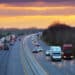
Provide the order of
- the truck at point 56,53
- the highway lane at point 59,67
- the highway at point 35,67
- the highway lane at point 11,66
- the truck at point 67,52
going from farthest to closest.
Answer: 1. the truck at point 67,52
2. the truck at point 56,53
3. the highway lane at point 59,67
4. the highway lane at point 11,66
5. the highway at point 35,67

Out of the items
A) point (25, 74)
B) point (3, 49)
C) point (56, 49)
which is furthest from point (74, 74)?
point (3, 49)

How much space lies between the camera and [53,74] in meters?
53.9

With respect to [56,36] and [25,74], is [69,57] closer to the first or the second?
[25,74]

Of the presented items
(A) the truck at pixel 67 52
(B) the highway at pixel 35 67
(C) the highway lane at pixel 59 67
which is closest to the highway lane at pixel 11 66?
(B) the highway at pixel 35 67

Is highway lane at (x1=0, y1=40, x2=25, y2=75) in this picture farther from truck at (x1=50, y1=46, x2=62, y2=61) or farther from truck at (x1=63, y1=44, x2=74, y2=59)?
truck at (x1=63, y1=44, x2=74, y2=59)

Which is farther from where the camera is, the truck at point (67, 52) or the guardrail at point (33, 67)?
the truck at point (67, 52)

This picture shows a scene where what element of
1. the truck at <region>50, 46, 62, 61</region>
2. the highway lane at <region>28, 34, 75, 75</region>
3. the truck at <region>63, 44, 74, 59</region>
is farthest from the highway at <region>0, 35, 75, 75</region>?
the truck at <region>63, 44, 74, 59</region>

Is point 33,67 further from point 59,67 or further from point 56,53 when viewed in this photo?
point 56,53

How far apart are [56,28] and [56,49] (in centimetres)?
10817

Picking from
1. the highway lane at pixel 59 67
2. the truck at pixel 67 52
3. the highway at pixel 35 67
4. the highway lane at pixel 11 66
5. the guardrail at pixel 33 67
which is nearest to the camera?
the guardrail at pixel 33 67

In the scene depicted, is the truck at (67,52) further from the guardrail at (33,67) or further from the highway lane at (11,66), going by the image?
the highway lane at (11,66)

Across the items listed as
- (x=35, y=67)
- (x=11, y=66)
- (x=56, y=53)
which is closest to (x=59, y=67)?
(x=35, y=67)

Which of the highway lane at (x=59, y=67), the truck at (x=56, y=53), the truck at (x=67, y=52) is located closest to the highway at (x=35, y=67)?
the highway lane at (x=59, y=67)

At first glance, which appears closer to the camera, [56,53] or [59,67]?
[59,67]
